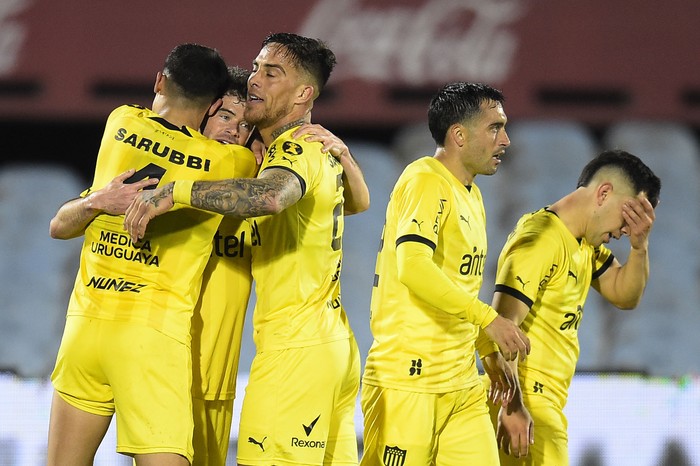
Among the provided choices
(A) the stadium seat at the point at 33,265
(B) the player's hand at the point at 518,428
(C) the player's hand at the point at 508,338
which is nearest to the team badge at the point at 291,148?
(C) the player's hand at the point at 508,338

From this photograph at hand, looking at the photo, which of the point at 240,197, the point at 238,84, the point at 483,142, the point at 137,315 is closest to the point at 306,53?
the point at 238,84

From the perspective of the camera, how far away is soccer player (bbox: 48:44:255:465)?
151 inches

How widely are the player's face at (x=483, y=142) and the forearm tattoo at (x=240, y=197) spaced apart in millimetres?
1199

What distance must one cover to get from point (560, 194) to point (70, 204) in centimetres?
619

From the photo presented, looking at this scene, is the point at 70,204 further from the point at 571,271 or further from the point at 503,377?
the point at 571,271

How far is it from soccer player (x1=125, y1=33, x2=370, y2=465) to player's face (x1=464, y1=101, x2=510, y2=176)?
69 cm

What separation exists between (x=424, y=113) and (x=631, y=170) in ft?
14.2

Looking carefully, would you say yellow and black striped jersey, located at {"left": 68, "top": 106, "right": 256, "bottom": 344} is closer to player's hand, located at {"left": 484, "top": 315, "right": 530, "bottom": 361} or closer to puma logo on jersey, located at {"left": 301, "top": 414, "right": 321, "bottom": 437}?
puma logo on jersey, located at {"left": 301, "top": 414, "right": 321, "bottom": 437}

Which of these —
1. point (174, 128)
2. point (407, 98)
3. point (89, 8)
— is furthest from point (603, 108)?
point (174, 128)

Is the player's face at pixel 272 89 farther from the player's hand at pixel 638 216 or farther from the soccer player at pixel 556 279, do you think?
the player's hand at pixel 638 216

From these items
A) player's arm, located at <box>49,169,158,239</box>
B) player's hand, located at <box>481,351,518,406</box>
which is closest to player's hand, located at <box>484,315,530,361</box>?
player's hand, located at <box>481,351,518,406</box>

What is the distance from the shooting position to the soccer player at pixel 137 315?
3.83 m

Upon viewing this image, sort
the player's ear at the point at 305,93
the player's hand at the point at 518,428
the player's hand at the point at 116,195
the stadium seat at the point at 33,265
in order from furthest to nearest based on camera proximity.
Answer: the stadium seat at the point at 33,265
the player's hand at the point at 518,428
the player's ear at the point at 305,93
the player's hand at the point at 116,195

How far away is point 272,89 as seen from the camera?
4242 mm
